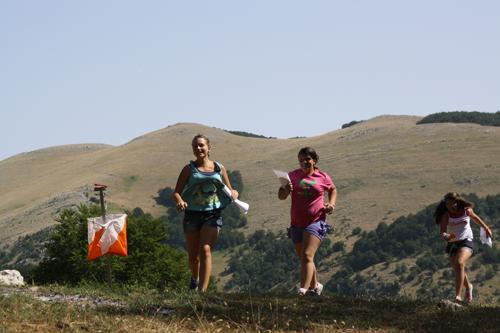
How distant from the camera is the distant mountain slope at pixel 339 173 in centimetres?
13925

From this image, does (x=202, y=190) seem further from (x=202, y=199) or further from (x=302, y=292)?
(x=302, y=292)

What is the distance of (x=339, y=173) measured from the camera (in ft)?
512

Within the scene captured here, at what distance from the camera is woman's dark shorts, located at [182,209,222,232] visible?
38.0ft

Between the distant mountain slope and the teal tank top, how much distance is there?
121440mm

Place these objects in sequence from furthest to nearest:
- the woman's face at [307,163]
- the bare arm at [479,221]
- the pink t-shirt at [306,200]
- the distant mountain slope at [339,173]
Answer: the distant mountain slope at [339,173], the bare arm at [479,221], the woman's face at [307,163], the pink t-shirt at [306,200]

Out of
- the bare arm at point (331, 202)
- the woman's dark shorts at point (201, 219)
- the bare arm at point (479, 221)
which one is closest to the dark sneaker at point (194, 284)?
the woman's dark shorts at point (201, 219)

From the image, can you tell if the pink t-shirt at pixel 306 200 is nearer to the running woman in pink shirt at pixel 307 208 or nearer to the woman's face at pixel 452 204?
the running woman in pink shirt at pixel 307 208

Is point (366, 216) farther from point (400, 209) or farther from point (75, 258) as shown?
point (75, 258)

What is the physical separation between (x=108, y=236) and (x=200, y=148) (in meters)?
4.86

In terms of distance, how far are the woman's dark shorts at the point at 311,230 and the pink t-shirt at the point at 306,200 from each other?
0.04 m

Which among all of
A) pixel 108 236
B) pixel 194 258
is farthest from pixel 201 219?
pixel 108 236

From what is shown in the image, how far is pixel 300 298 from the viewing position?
10.8m

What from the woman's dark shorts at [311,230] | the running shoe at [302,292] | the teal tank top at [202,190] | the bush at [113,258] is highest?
the teal tank top at [202,190]

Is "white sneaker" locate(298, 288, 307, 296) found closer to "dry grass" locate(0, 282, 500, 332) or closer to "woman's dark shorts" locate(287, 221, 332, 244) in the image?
"dry grass" locate(0, 282, 500, 332)
